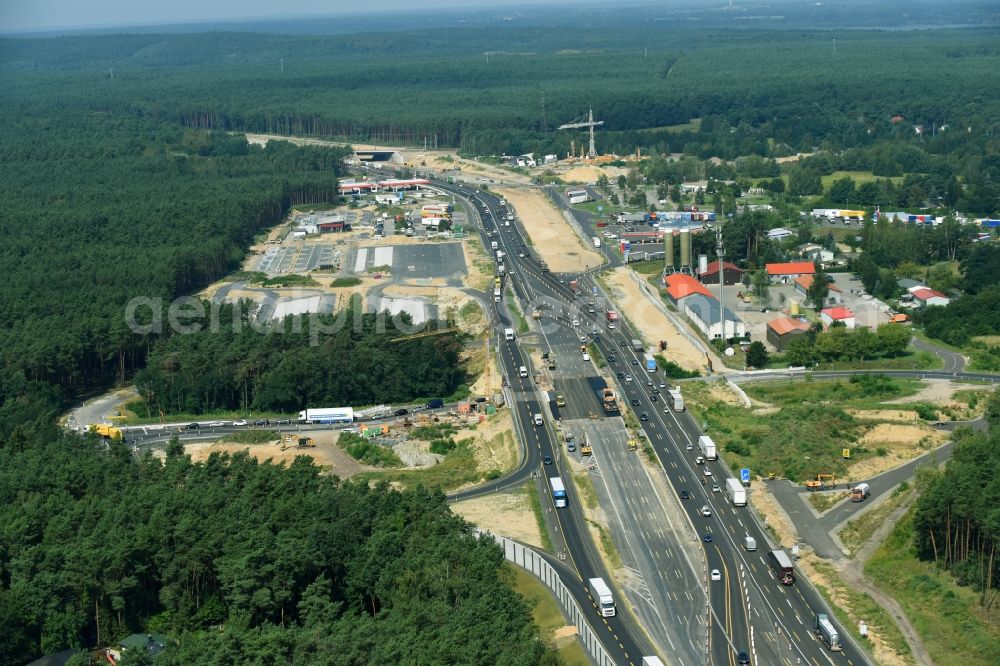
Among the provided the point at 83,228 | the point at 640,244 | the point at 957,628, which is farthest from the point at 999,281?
the point at 83,228

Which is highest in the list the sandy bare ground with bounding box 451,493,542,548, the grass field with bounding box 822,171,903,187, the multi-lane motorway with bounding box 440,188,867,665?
the grass field with bounding box 822,171,903,187

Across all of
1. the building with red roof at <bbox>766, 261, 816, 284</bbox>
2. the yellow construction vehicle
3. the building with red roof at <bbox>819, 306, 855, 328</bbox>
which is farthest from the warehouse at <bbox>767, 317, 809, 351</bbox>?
the yellow construction vehicle

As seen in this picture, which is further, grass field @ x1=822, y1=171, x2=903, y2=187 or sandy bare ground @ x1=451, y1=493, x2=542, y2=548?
grass field @ x1=822, y1=171, x2=903, y2=187

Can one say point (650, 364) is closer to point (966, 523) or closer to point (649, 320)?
point (649, 320)

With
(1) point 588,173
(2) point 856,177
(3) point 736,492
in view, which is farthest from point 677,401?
(1) point 588,173

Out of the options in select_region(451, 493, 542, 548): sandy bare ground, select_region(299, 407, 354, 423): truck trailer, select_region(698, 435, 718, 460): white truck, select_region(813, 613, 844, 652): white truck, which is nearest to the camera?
select_region(813, 613, 844, 652): white truck

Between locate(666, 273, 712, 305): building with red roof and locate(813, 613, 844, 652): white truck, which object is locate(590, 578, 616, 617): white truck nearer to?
locate(813, 613, 844, 652): white truck

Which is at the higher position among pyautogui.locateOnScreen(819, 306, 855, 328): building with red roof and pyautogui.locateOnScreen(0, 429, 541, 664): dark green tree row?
pyautogui.locateOnScreen(0, 429, 541, 664): dark green tree row
